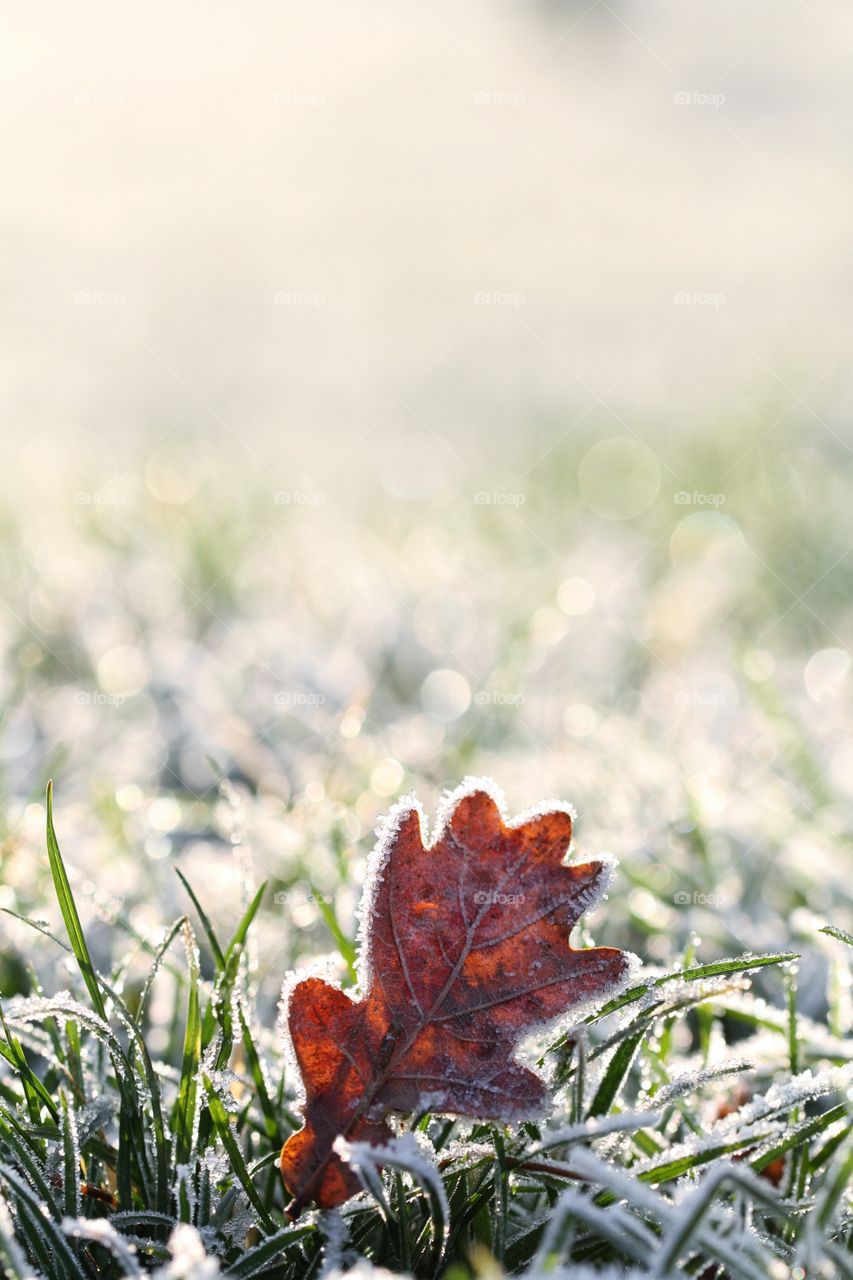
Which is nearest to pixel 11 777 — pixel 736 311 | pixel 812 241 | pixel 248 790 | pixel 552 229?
pixel 248 790

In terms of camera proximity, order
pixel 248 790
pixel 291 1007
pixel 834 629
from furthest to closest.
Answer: pixel 834 629 < pixel 248 790 < pixel 291 1007

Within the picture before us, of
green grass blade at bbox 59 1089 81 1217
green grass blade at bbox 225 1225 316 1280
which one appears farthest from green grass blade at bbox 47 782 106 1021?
green grass blade at bbox 225 1225 316 1280

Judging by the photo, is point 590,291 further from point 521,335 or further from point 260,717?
point 260,717

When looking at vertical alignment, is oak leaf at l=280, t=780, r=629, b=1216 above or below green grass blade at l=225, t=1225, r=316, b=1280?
above

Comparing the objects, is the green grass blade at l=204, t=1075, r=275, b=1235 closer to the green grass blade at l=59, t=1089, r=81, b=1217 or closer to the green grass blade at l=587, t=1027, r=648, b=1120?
the green grass blade at l=59, t=1089, r=81, b=1217

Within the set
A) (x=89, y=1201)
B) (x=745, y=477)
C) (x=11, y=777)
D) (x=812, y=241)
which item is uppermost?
(x=89, y=1201)

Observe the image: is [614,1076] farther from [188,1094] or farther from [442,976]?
[188,1094]
